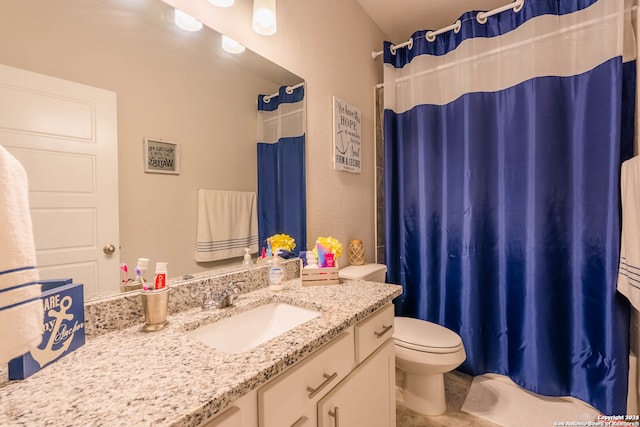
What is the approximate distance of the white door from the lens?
698 millimetres

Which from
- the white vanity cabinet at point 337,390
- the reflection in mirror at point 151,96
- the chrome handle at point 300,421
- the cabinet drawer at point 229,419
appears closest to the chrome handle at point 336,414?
the white vanity cabinet at point 337,390

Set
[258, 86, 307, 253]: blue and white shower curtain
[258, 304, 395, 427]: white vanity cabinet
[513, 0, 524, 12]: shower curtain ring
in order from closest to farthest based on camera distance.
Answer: [258, 304, 395, 427]: white vanity cabinet
[258, 86, 307, 253]: blue and white shower curtain
[513, 0, 524, 12]: shower curtain ring

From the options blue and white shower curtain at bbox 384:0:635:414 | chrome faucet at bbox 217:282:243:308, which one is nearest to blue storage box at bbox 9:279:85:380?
chrome faucet at bbox 217:282:243:308

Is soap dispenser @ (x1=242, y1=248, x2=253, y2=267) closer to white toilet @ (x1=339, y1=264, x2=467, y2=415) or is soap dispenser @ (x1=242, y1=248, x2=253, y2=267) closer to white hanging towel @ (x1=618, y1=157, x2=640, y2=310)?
white toilet @ (x1=339, y1=264, x2=467, y2=415)

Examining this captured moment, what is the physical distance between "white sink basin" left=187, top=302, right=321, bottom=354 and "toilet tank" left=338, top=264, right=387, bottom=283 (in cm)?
60

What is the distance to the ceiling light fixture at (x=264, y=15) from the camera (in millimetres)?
1159

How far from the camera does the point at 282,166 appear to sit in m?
1.41

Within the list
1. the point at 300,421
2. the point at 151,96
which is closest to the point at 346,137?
the point at 151,96

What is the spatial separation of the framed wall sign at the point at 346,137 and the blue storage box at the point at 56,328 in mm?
1324

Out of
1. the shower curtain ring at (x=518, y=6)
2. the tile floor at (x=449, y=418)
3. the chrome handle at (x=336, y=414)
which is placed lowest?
the tile floor at (x=449, y=418)

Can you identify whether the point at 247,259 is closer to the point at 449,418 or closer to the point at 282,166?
the point at 282,166

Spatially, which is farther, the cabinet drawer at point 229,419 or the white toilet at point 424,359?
the white toilet at point 424,359

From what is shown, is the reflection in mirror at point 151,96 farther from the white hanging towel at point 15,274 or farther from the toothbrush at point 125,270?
the white hanging towel at point 15,274

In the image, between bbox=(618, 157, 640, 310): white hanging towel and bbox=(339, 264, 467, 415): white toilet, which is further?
bbox=(339, 264, 467, 415): white toilet
